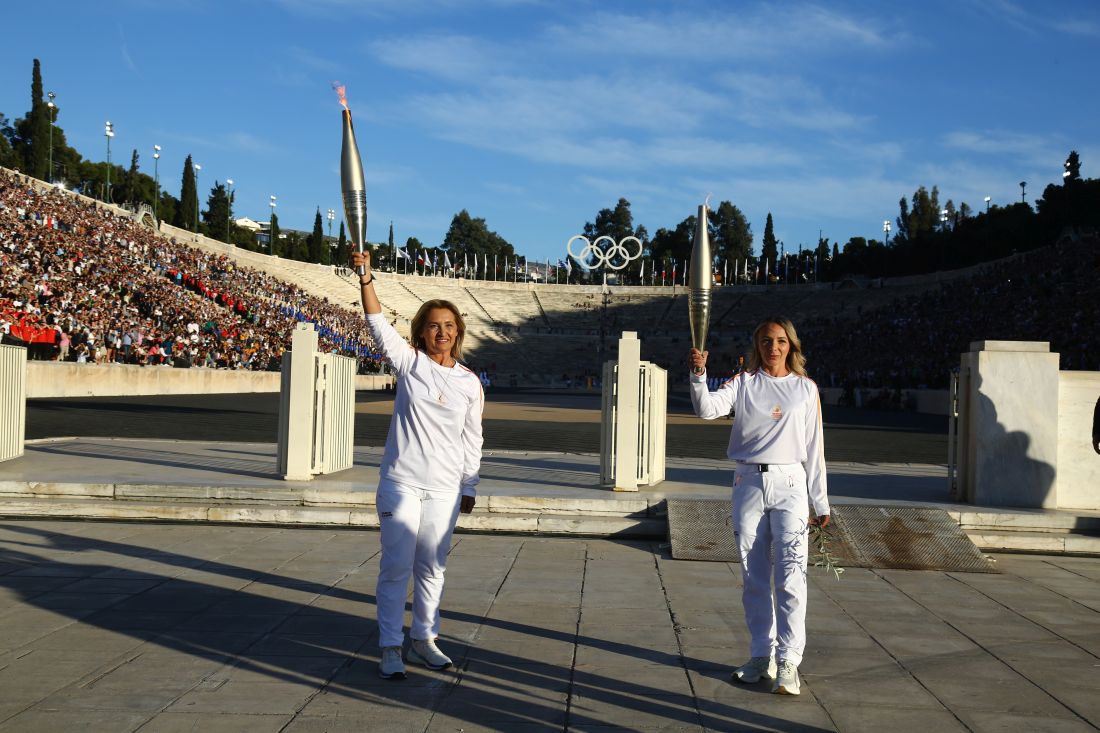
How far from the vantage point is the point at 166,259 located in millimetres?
43719

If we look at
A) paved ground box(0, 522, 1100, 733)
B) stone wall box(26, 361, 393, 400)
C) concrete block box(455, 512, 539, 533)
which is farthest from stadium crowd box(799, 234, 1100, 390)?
paved ground box(0, 522, 1100, 733)

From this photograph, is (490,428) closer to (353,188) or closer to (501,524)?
(501,524)

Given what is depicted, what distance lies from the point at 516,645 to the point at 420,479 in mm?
1050

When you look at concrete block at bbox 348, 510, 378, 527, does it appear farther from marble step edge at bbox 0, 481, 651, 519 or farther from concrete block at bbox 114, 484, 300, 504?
concrete block at bbox 114, 484, 300, 504

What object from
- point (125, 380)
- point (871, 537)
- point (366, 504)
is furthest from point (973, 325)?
point (366, 504)

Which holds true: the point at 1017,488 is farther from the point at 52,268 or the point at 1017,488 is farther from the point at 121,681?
the point at 52,268

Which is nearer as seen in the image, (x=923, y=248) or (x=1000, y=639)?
(x=1000, y=639)

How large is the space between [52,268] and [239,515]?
1006 inches

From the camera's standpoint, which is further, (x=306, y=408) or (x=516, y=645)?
(x=306, y=408)

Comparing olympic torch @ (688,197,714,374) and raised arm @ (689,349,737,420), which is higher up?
olympic torch @ (688,197,714,374)

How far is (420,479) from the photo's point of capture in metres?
4.55

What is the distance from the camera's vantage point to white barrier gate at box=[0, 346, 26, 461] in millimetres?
10664

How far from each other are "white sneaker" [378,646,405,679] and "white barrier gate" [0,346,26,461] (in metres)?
7.97

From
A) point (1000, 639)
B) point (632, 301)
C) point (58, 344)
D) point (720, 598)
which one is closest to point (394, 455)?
point (720, 598)
